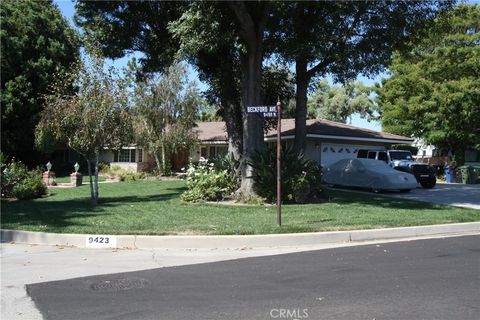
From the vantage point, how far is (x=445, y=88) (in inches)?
1278

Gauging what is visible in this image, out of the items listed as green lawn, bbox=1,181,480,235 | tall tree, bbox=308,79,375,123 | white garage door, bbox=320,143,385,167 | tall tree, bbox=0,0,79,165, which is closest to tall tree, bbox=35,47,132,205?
green lawn, bbox=1,181,480,235

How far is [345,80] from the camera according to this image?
1978cm

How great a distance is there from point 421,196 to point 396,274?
533 inches

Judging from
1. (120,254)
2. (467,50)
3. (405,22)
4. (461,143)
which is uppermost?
(467,50)

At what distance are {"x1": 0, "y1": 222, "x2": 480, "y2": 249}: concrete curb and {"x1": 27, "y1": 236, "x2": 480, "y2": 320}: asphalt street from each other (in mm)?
1375

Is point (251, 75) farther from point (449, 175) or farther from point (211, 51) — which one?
point (449, 175)

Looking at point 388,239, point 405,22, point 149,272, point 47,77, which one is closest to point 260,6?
point 405,22

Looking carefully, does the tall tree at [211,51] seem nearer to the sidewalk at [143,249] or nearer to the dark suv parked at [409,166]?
the sidewalk at [143,249]

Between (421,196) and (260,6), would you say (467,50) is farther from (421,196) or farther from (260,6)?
(260,6)

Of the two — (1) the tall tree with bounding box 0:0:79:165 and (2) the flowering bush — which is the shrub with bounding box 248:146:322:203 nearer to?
(2) the flowering bush

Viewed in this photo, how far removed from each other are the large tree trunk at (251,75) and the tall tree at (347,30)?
0.71 m

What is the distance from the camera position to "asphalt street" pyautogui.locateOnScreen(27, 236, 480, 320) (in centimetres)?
584

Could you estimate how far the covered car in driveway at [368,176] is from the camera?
21422 mm

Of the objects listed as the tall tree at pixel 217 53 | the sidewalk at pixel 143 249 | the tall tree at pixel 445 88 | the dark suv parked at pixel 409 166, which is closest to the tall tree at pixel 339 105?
the tall tree at pixel 445 88
